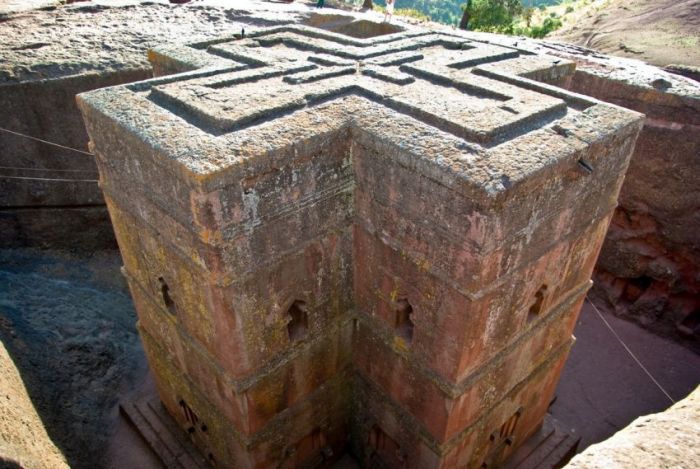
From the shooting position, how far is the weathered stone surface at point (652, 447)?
3.32 m

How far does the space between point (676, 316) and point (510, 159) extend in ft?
22.2

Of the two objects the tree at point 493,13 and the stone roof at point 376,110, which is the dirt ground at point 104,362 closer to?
the stone roof at point 376,110

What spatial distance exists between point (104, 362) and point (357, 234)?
441 centimetres

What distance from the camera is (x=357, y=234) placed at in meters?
4.41

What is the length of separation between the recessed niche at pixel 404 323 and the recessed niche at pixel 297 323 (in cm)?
81

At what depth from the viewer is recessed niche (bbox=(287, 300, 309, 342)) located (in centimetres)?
453

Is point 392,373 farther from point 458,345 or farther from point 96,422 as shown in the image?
point 96,422

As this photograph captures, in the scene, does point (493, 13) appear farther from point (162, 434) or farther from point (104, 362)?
point (162, 434)

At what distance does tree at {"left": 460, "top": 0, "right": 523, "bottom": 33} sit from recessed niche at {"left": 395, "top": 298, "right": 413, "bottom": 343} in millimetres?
14344

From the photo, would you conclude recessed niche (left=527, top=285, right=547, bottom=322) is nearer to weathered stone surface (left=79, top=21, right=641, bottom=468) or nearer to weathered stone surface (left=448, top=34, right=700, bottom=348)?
weathered stone surface (left=79, top=21, right=641, bottom=468)

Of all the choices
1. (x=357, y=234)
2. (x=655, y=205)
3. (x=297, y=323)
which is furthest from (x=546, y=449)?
(x=655, y=205)

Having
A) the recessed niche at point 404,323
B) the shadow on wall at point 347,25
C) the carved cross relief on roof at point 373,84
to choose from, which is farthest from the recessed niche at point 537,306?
the shadow on wall at point 347,25


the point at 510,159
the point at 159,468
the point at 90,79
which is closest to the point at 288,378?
the point at 159,468

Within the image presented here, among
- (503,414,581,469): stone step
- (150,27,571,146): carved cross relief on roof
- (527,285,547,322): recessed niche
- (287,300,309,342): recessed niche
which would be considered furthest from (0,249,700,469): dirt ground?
(150,27,571,146): carved cross relief on roof
